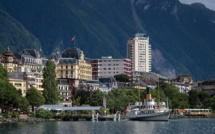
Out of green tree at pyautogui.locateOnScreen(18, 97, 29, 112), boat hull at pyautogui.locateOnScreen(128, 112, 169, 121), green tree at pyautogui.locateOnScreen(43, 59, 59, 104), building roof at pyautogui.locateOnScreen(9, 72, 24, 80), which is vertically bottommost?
boat hull at pyautogui.locateOnScreen(128, 112, 169, 121)

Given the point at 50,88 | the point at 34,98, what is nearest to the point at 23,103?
the point at 34,98

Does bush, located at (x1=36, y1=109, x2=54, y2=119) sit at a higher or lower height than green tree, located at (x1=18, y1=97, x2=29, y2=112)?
lower

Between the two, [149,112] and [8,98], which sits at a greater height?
[8,98]

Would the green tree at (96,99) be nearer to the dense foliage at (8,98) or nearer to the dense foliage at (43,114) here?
the dense foliage at (43,114)

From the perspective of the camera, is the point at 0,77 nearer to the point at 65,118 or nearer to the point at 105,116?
the point at 65,118

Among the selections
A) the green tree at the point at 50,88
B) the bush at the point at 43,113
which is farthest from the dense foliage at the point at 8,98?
the green tree at the point at 50,88

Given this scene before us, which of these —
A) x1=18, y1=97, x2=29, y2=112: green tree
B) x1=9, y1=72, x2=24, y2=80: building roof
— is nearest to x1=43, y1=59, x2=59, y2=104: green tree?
x1=9, y1=72, x2=24, y2=80: building roof

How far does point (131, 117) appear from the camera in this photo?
178 m

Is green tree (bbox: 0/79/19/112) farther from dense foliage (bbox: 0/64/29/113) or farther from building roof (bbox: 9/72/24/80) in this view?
building roof (bbox: 9/72/24/80)

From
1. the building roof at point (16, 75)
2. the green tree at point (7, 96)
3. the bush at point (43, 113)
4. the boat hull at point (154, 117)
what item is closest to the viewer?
the green tree at point (7, 96)

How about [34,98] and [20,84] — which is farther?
[20,84]

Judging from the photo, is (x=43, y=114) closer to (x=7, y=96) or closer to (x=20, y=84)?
(x=7, y=96)

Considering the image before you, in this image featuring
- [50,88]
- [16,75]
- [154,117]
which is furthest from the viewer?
[16,75]

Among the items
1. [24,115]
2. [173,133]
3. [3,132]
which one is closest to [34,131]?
[3,132]
